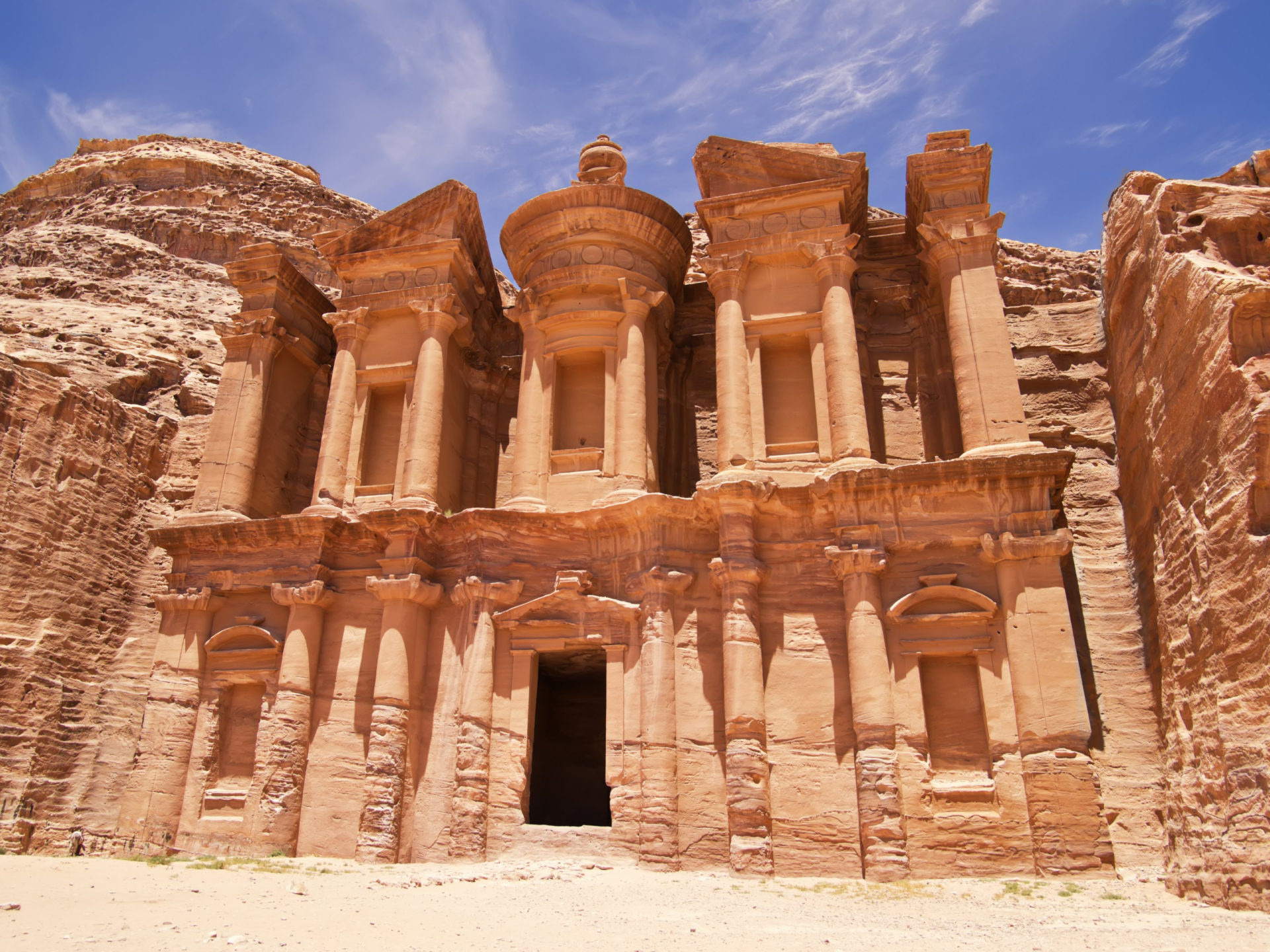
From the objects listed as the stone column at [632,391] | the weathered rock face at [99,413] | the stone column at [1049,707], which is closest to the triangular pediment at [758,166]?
the stone column at [632,391]

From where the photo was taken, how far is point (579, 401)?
17.9 m

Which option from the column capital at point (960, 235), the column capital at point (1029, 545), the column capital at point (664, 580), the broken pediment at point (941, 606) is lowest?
the broken pediment at point (941, 606)

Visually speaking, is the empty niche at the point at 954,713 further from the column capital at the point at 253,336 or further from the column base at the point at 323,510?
the column capital at the point at 253,336

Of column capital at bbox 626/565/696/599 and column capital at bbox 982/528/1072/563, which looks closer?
column capital at bbox 982/528/1072/563

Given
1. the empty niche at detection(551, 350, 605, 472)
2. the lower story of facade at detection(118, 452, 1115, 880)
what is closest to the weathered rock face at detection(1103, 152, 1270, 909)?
the lower story of facade at detection(118, 452, 1115, 880)

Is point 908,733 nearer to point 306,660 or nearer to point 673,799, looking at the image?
point 673,799

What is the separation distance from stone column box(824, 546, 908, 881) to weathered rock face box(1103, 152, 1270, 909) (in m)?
3.28

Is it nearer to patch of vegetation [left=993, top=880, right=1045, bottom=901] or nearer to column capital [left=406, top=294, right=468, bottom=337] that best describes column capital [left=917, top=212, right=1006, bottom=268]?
column capital [left=406, top=294, right=468, bottom=337]

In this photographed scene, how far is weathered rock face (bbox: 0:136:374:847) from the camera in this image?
1811cm

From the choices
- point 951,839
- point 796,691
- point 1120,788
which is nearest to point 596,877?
point 796,691

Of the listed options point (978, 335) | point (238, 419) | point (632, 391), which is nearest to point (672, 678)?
point (632, 391)

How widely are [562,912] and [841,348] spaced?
9.64m

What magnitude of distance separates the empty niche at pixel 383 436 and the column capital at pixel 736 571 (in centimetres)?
668

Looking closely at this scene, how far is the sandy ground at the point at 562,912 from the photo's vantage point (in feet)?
27.5
